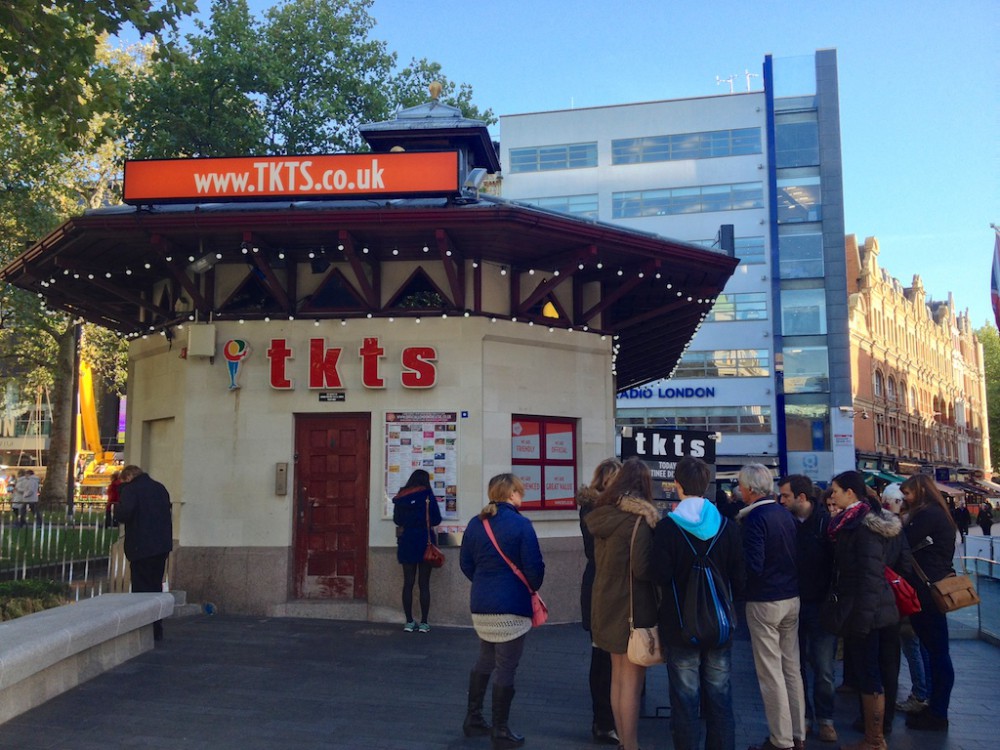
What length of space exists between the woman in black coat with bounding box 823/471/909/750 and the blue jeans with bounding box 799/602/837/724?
333mm

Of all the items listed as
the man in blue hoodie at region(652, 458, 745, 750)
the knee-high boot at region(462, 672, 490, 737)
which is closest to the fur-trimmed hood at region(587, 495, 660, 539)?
the man in blue hoodie at region(652, 458, 745, 750)

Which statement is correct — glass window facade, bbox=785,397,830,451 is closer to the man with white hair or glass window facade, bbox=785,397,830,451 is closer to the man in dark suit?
the man in dark suit

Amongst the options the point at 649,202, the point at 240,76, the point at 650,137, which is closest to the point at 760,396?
the point at 649,202

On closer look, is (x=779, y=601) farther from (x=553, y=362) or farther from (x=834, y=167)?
(x=834, y=167)

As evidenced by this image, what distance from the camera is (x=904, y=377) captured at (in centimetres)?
6494

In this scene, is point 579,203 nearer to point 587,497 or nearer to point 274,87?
point 274,87

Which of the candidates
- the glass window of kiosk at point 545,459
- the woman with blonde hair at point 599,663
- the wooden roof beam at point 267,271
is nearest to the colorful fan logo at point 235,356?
the wooden roof beam at point 267,271

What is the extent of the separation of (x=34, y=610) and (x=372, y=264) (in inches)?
221

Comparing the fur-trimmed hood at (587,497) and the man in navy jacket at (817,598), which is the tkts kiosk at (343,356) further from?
the man in navy jacket at (817,598)

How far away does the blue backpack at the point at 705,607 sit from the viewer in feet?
16.5

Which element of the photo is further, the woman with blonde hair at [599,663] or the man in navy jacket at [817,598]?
the man in navy jacket at [817,598]

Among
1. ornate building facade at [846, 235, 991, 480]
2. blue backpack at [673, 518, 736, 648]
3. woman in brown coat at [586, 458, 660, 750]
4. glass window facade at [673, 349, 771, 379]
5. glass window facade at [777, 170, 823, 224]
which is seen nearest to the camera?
blue backpack at [673, 518, 736, 648]

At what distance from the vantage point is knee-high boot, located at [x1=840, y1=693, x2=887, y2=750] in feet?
18.7

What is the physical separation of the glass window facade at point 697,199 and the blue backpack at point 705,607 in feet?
141
